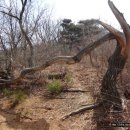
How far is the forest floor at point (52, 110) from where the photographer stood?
8.15 m

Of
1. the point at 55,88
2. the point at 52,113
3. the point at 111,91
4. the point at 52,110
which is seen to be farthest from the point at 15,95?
the point at 111,91

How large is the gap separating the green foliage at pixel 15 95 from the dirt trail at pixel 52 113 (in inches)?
7.3

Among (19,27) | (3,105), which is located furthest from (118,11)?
(19,27)

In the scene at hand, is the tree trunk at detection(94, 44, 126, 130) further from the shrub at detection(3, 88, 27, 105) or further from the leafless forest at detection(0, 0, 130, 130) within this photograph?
the shrub at detection(3, 88, 27, 105)

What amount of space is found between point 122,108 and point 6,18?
33.8 feet

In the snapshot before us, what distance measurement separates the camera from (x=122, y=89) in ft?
31.3

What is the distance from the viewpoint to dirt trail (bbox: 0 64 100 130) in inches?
320

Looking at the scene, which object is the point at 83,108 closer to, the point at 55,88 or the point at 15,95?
the point at 55,88

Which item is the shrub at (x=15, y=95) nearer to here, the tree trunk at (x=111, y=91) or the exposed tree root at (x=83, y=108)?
the exposed tree root at (x=83, y=108)

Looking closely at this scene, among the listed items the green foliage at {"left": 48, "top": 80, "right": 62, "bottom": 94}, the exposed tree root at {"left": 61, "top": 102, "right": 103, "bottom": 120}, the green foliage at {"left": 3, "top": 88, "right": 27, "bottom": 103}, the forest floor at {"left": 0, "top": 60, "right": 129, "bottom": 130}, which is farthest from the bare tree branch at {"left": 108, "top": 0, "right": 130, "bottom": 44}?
the green foliage at {"left": 3, "top": 88, "right": 27, "bottom": 103}

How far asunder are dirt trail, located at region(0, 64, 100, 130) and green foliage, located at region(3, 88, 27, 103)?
186 mm

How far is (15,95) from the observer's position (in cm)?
1046

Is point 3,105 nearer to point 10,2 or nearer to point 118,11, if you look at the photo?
point 118,11

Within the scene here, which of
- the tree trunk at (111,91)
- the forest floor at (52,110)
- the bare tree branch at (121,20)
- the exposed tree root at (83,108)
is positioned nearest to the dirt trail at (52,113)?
the forest floor at (52,110)
